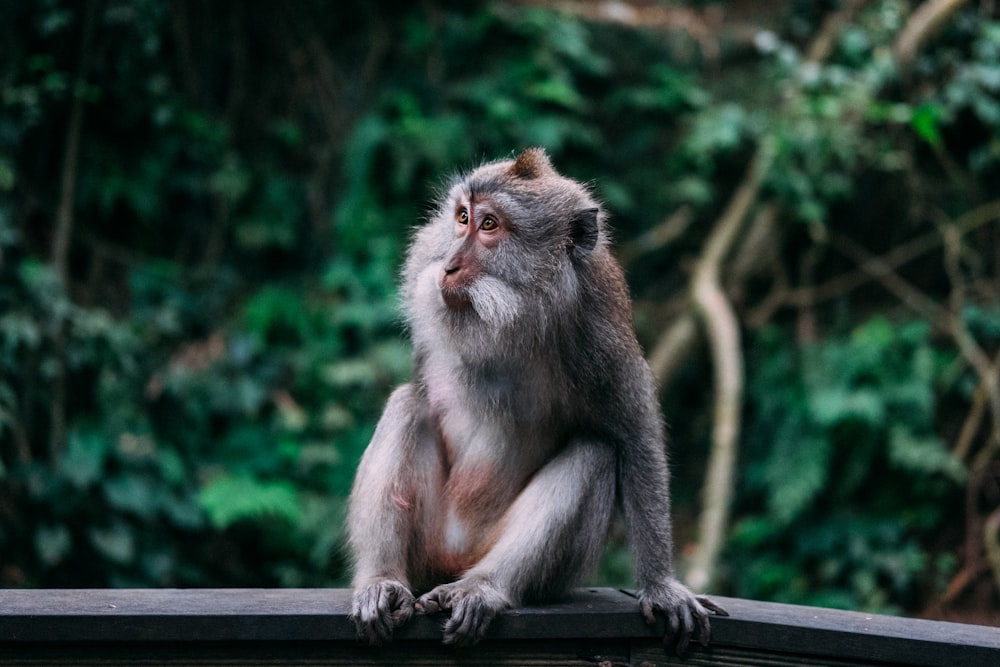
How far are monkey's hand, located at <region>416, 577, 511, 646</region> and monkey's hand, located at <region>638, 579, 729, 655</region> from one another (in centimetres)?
40

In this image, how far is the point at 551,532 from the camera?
3.05 metres

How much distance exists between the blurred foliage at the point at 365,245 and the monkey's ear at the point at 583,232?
377 centimetres

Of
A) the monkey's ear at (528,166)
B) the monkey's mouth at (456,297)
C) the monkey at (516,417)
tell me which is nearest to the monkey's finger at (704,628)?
the monkey at (516,417)

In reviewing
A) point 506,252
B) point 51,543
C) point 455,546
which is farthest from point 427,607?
point 51,543

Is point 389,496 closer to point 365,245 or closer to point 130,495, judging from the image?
point 130,495

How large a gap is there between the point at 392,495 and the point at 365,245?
455cm

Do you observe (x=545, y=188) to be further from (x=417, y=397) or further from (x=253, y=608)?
(x=253, y=608)

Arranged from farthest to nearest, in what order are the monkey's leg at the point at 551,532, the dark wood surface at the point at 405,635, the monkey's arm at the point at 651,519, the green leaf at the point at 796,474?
the green leaf at the point at 796,474, the monkey's leg at the point at 551,532, the monkey's arm at the point at 651,519, the dark wood surface at the point at 405,635

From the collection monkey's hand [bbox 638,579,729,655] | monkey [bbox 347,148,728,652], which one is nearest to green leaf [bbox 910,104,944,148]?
monkey [bbox 347,148,728,652]

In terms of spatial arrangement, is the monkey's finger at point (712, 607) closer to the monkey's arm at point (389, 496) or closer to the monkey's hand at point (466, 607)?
the monkey's hand at point (466, 607)

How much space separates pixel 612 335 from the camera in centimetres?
324

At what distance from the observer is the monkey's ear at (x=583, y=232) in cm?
324

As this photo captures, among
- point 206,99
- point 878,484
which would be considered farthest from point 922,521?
point 206,99

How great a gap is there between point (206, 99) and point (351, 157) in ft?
3.84
